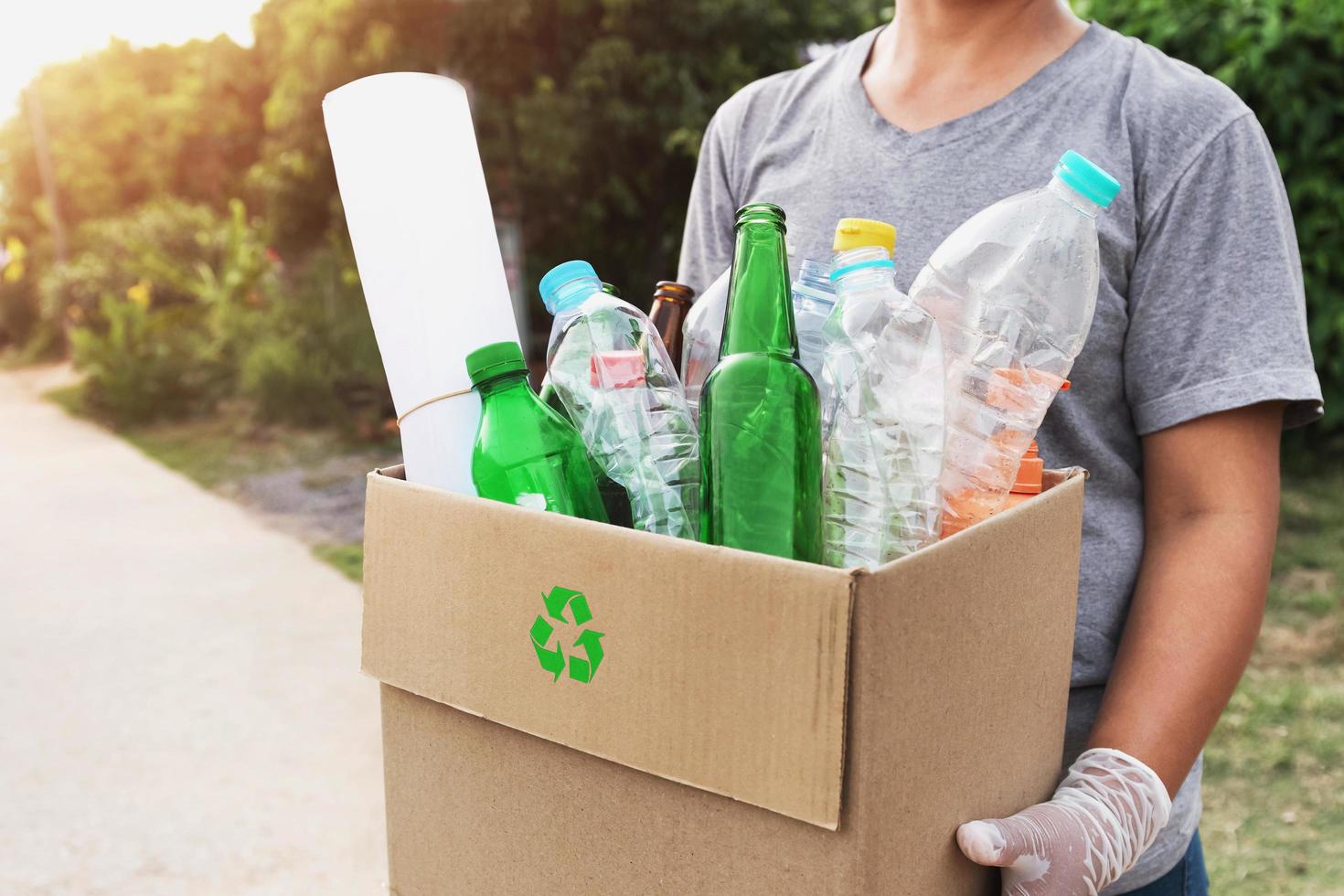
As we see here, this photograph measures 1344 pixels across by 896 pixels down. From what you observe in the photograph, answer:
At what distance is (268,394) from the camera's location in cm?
803

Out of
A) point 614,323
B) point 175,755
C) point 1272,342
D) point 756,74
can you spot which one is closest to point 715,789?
point 614,323

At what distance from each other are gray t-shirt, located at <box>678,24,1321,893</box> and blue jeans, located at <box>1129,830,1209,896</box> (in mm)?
28

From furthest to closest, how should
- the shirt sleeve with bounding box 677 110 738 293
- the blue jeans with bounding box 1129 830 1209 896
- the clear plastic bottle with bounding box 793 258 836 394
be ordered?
the shirt sleeve with bounding box 677 110 738 293 < the blue jeans with bounding box 1129 830 1209 896 < the clear plastic bottle with bounding box 793 258 836 394

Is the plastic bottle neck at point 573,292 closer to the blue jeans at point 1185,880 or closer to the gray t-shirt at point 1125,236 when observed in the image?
the gray t-shirt at point 1125,236

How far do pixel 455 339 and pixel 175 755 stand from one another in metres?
3.31

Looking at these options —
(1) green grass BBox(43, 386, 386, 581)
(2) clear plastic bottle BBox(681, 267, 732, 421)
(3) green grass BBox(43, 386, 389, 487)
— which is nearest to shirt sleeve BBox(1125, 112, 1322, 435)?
(2) clear plastic bottle BBox(681, 267, 732, 421)

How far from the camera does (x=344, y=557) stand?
5.43 metres

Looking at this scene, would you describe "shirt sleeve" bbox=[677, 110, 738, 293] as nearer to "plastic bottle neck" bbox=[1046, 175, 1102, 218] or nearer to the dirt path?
"plastic bottle neck" bbox=[1046, 175, 1102, 218]

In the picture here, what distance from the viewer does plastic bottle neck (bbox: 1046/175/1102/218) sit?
871mm

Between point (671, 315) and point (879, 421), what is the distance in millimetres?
356

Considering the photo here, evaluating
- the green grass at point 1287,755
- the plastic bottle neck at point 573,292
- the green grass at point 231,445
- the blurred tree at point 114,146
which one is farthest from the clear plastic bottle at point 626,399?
the blurred tree at point 114,146

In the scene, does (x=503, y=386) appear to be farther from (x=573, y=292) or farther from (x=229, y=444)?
(x=229, y=444)

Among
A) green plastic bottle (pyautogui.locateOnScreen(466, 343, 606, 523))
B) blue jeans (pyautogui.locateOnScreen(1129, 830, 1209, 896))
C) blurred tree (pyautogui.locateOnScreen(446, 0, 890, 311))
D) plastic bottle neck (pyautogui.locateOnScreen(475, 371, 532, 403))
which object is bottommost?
blue jeans (pyautogui.locateOnScreen(1129, 830, 1209, 896))

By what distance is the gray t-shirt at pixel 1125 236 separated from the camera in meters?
1.02
